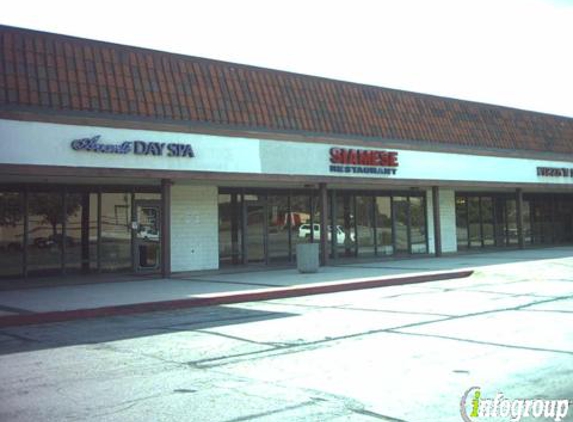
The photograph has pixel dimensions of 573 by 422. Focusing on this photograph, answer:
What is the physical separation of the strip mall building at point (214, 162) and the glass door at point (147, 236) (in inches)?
2.6

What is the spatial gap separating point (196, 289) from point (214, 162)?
15.3 ft

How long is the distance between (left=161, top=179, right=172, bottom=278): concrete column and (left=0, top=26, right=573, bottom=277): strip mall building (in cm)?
4

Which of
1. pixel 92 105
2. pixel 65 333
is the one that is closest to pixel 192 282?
pixel 92 105

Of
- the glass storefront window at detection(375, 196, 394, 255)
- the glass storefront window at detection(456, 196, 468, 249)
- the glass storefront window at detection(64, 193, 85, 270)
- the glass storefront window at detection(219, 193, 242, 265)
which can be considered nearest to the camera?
the glass storefront window at detection(64, 193, 85, 270)

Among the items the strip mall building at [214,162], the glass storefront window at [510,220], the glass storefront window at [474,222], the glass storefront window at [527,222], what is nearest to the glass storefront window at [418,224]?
the strip mall building at [214,162]

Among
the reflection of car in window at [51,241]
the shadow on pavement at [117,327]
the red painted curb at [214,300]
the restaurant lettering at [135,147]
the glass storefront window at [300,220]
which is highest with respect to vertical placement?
the restaurant lettering at [135,147]

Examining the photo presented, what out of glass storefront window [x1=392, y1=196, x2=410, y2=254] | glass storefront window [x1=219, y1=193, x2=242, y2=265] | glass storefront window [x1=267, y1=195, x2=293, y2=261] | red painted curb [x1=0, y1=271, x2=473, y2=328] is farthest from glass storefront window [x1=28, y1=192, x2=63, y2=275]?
glass storefront window [x1=392, y1=196, x2=410, y2=254]

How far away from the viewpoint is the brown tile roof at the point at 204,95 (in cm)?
1633

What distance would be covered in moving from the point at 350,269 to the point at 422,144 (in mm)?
6964

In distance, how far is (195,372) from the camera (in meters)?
7.18

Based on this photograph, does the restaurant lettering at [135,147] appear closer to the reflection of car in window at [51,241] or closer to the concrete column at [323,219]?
the reflection of car in window at [51,241]

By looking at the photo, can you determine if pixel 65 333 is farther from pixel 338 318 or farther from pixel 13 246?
pixel 13 246

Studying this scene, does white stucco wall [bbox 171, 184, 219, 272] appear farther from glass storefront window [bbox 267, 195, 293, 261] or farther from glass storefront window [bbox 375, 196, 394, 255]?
glass storefront window [bbox 375, 196, 394, 255]

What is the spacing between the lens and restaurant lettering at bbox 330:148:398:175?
2175 cm
